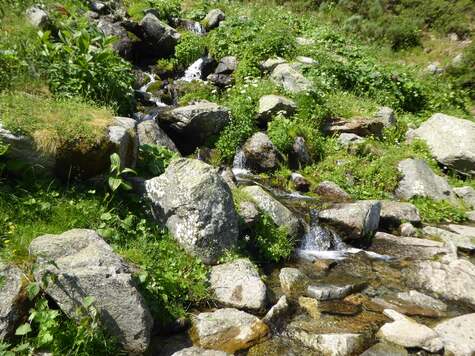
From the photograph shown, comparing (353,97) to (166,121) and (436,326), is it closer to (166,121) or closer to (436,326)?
(166,121)

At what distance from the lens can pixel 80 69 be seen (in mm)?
8117

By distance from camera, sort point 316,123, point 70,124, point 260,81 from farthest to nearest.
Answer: point 260,81, point 316,123, point 70,124

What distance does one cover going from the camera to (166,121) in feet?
35.3

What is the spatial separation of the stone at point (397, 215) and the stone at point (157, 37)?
10862mm

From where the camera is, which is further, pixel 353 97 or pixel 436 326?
pixel 353 97

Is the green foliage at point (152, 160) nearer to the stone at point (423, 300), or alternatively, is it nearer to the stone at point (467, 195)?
the stone at point (423, 300)

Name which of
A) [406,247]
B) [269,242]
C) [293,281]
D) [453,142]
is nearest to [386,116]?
[453,142]

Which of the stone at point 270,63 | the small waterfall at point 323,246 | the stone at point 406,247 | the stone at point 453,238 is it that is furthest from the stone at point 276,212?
the stone at point 270,63

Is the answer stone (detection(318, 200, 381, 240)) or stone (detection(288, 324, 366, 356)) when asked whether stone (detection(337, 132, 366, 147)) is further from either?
stone (detection(288, 324, 366, 356))

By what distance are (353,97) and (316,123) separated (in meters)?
2.66

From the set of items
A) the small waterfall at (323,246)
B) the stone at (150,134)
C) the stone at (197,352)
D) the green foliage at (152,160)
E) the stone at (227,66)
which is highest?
the stone at (227,66)

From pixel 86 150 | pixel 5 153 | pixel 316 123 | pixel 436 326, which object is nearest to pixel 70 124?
pixel 86 150

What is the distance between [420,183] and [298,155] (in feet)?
10.8

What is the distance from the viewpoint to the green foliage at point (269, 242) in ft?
23.9
